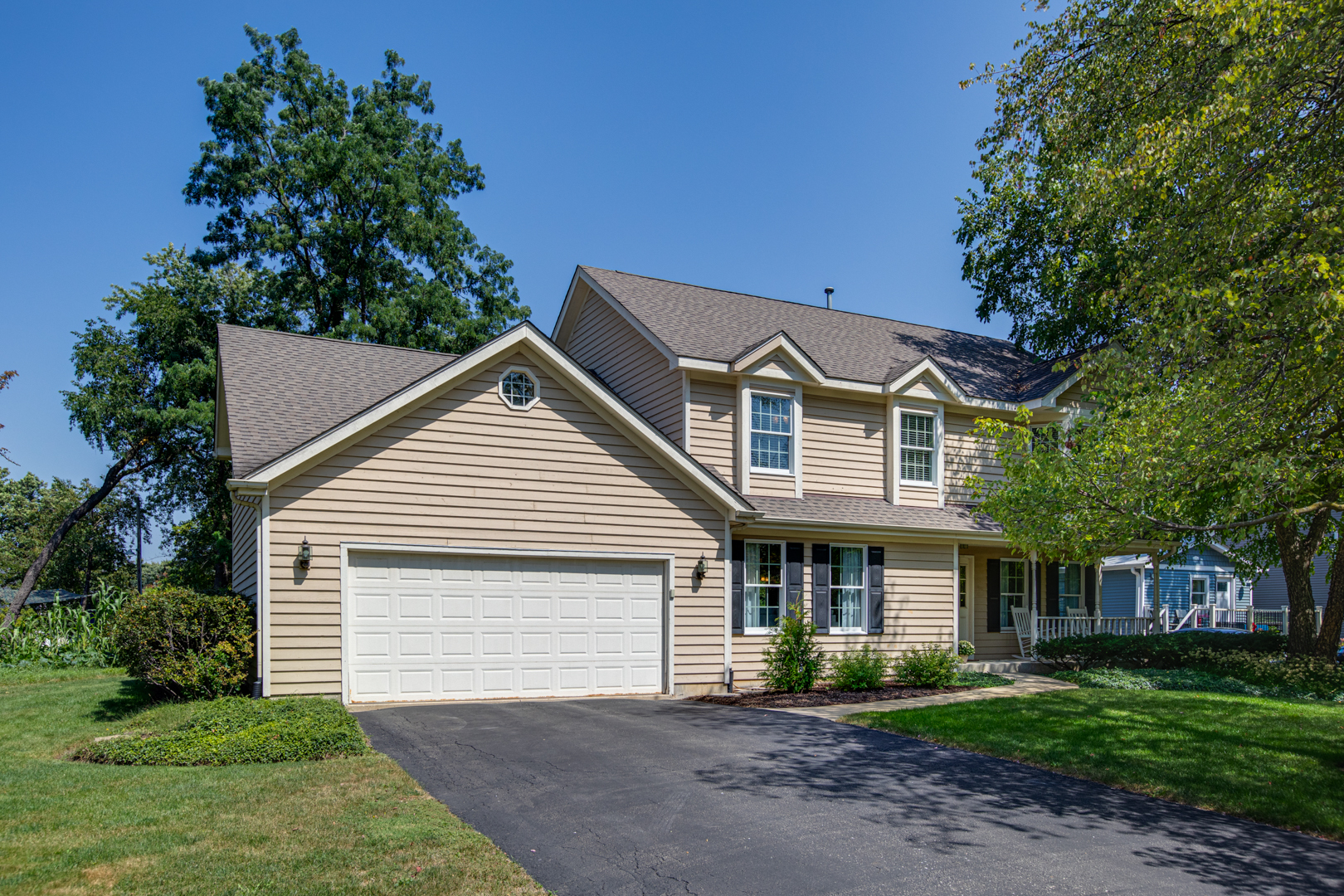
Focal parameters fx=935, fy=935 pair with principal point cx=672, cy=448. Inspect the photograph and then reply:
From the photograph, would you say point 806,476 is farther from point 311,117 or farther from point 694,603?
point 311,117

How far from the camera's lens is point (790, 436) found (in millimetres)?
17359

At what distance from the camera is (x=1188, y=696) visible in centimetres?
1364

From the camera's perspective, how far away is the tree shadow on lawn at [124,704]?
456 inches

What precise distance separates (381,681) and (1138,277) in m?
10.9

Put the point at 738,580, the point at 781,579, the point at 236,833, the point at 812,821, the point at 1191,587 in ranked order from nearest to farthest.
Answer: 1. the point at 236,833
2. the point at 812,821
3. the point at 738,580
4. the point at 781,579
5. the point at 1191,587

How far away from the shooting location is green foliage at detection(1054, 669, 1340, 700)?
49.9ft

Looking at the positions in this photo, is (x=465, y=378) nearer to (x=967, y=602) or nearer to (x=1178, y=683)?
(x=967, y=602)

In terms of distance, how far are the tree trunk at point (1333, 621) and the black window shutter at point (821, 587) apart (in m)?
9.06

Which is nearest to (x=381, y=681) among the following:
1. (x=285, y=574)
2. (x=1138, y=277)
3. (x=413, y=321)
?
(x=285, y=574)

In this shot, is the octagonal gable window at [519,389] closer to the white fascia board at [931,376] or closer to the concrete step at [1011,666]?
the white fascia board at [931,376]

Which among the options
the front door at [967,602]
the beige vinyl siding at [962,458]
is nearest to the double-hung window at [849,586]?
the beige vinyl siding at [962,458]

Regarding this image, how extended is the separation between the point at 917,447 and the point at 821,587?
12.5 feet

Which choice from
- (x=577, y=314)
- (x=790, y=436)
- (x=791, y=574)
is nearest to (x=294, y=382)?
(x=577, y=314)

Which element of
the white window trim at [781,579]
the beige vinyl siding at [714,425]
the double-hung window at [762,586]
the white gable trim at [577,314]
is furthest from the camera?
the white gable trim at [577,314]
